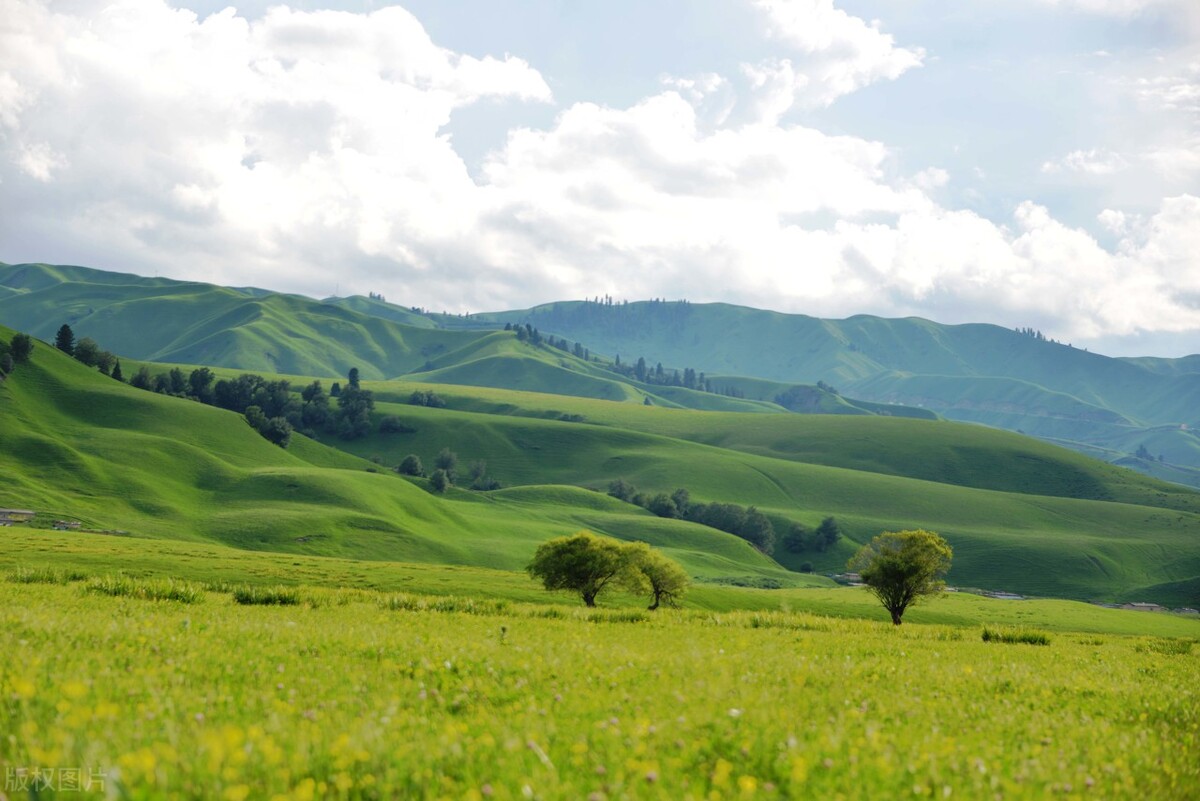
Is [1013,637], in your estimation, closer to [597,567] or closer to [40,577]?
[40,577]

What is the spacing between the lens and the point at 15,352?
188 metres

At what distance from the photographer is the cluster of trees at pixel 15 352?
7096 inches

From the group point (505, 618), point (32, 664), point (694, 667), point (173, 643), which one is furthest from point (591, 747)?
point (505, 618)

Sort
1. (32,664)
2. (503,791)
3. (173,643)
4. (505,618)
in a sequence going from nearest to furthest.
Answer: (503,791) < (32,664) < (173,643) < (505,618)

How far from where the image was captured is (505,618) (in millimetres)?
24375

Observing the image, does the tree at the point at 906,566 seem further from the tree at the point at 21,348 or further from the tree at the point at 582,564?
the tree at the point at 21,348

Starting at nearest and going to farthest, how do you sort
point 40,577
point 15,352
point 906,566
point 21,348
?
point 40,577
point 906,566
point 15,352
point 21,348

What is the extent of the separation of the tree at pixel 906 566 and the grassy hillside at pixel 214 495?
8599 cm

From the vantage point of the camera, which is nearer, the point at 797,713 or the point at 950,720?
the point at 797,713

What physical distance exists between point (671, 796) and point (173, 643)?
10.3 metres

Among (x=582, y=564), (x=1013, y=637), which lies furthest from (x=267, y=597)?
(x=582, y=564)

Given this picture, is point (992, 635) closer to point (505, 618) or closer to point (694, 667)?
point (505, 618)

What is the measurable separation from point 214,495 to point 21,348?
74.6m

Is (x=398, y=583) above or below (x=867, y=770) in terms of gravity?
below
